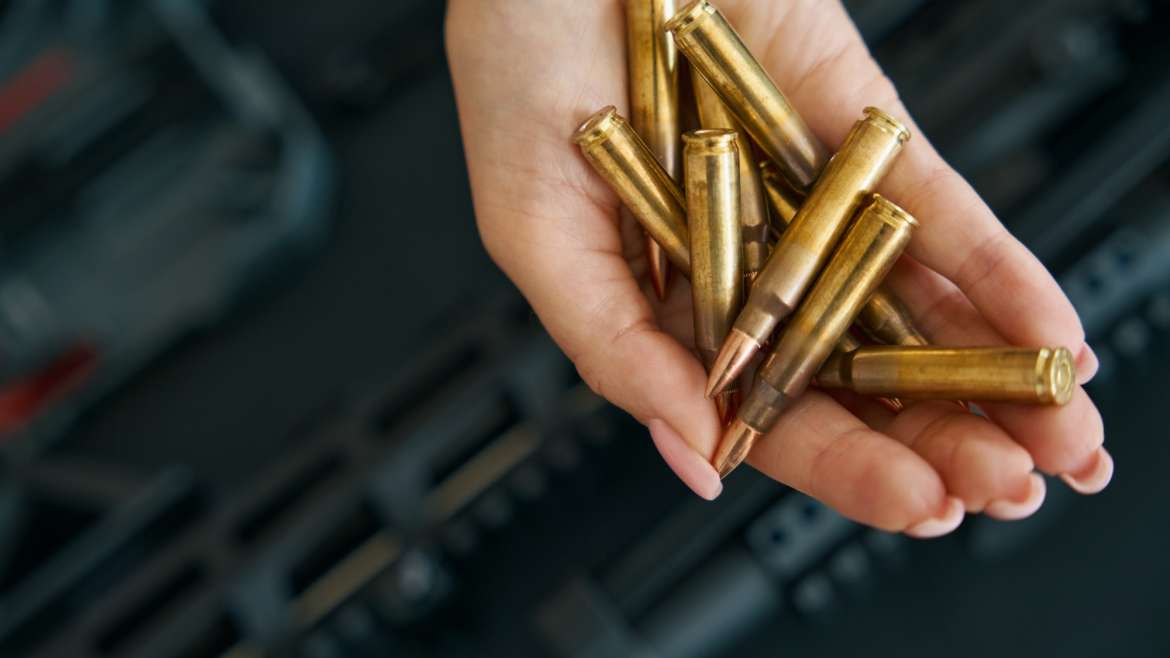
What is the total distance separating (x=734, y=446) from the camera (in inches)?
51.0

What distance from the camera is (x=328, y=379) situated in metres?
2.79

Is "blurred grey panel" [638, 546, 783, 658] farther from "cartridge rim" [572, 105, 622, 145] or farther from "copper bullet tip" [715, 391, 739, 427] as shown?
"cartridge rim" [572, 105, 622, 145]

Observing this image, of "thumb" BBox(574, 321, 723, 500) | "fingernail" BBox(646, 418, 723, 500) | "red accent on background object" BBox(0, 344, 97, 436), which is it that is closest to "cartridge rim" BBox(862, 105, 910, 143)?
"thumb" BBox(574, 321, 723, 500)

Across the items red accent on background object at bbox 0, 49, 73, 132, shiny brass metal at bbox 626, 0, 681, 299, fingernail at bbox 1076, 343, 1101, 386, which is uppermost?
red accent on background object at bbox 0, 49, 73, 132

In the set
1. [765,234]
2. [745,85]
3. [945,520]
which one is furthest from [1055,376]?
[745,85]

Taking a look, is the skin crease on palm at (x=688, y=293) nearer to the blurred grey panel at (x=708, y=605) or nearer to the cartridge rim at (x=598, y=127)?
the cartridge rim at (x=598, y=127)

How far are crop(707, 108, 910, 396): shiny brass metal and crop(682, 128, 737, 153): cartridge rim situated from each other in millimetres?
168

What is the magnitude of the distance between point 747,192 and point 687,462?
1.83 ft

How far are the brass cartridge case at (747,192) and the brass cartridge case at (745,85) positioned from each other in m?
0.05

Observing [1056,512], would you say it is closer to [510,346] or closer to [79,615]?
[510,346]

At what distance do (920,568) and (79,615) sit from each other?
1.99 meters

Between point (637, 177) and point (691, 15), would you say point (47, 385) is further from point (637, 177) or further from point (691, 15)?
point (691, 15)

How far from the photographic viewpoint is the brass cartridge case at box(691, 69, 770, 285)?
1552 mm

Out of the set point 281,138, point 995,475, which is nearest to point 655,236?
point 995,475
